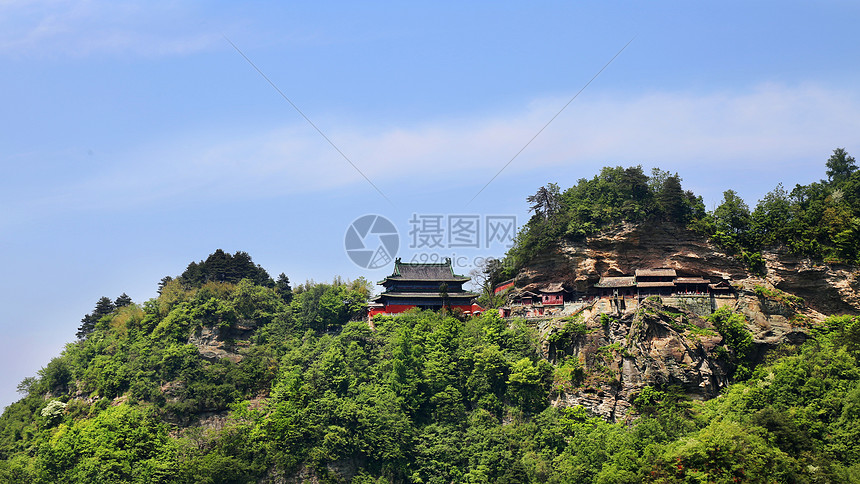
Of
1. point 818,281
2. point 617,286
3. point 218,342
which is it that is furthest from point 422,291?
point 818,281

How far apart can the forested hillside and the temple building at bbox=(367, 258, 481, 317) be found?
1657 millimetres

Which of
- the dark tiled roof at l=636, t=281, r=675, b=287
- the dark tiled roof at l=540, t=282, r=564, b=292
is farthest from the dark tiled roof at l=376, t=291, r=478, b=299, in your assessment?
the dark tiled roof at l=636, t=281, r=675, b=287

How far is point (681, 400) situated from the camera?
40.2 metres

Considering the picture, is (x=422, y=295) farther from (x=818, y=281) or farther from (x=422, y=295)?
(x=818, y=281)

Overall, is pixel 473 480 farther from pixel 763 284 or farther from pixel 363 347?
pixel 763 284

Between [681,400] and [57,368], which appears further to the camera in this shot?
[57,368]

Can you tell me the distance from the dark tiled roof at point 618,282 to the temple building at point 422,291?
989 centimetres

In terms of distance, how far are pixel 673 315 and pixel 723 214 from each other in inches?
332

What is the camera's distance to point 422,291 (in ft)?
183

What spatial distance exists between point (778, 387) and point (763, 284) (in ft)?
31.4

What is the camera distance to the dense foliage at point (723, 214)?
1759 inches

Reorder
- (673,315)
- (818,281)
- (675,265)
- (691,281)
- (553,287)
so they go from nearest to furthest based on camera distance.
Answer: (673,315)
(818,281)
(691,281)
(675,265)
(553,287)

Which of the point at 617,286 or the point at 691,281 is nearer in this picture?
the point at 691,281

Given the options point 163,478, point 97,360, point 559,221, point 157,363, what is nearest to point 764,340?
point 559,221
